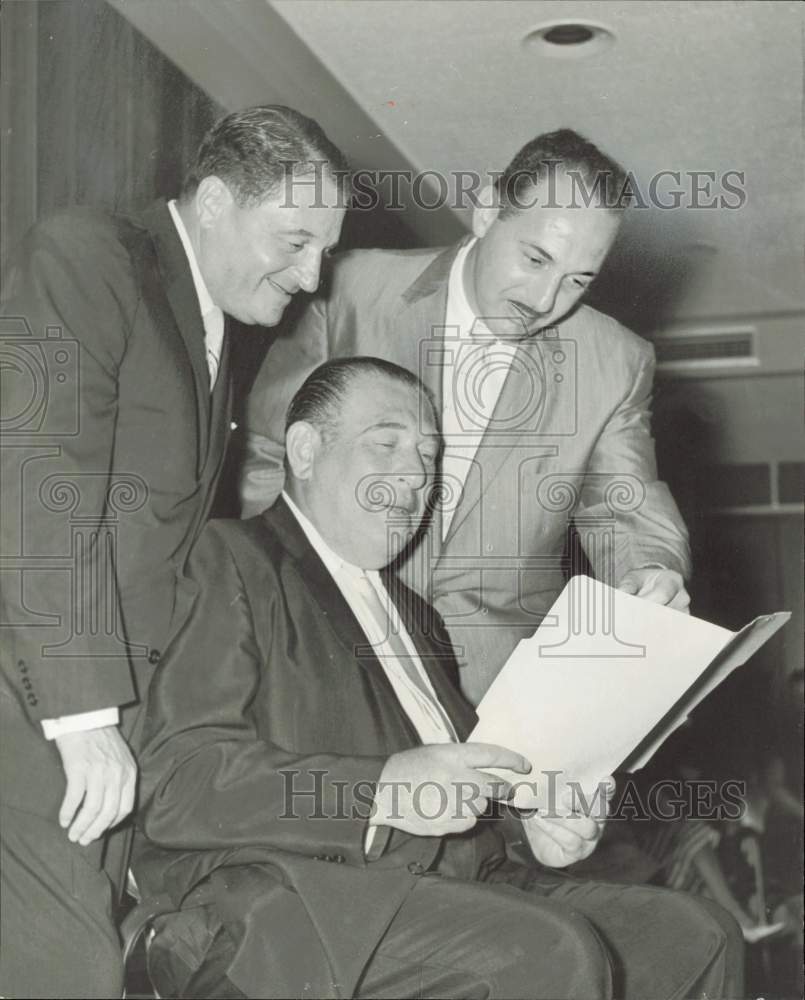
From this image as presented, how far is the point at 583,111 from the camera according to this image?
2.40 meters

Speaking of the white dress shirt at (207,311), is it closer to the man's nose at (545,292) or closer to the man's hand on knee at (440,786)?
the man's nose at (545,292)

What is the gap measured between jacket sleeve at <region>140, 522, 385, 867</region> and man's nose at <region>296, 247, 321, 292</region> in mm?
705

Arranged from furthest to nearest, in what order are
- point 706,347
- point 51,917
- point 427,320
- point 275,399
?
point 706,347 < point 427,320 < point 275,399 < point 51,917

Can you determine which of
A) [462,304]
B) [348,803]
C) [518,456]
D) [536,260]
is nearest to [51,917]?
[348,803]

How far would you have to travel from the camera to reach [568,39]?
244cm

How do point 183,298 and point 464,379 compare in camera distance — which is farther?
point 464,379

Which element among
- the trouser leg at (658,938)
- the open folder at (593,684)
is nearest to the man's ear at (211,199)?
the open folder at (593,684)

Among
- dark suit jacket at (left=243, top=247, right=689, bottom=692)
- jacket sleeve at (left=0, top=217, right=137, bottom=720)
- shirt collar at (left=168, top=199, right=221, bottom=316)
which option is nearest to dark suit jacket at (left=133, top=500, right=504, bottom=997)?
jacket sleeve at (left=0, top=217, right=137, bottom=720)

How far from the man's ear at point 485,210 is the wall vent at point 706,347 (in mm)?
392

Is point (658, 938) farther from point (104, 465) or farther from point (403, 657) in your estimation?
point (104, 465)

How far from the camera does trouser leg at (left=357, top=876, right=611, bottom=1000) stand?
2.00m

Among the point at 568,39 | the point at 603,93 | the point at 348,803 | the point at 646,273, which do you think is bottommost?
the point at 348,803

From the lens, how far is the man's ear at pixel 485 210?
7.79 feet

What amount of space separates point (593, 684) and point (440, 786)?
0.97 ft
